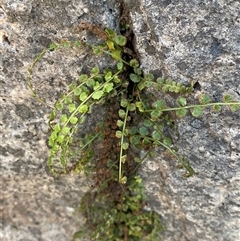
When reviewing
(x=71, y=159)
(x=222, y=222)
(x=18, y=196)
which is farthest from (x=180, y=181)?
(x=18, y=196)

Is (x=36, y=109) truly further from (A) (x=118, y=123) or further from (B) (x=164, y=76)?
(B) (x=164, y=76)

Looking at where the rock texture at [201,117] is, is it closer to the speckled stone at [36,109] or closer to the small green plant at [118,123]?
the small green plant at [118,123]

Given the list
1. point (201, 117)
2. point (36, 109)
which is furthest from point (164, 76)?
point (36, 109)

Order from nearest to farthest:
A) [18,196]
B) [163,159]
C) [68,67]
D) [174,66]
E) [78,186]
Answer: [174,66] < [68,67] < [163,159] < [78,186] < [18,196]

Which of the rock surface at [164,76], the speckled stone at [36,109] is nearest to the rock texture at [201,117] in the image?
the rock surface at [164,76]

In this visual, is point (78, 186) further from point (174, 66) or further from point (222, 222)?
point (174, 66)
